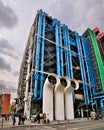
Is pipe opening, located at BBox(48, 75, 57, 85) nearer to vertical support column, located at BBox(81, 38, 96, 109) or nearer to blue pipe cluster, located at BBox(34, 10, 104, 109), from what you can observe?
blue pipe cluster, located at BBox(34, 10, 104, 109)

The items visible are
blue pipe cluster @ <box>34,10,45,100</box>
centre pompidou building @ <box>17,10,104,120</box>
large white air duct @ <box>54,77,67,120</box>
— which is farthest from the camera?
centre pompidou building @ <box>17,10,104,120</box>

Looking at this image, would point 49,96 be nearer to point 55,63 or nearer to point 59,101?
point 59,101

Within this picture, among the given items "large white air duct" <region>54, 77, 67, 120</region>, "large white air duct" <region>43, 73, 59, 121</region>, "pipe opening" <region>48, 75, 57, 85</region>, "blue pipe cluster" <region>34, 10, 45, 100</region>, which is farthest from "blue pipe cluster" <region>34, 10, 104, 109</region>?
"large white air duct" <region>54, 77, 67, 120</region>

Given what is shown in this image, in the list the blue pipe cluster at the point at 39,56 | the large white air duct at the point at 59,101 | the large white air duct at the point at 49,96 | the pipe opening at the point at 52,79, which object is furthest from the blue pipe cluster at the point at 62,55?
the large white air duct at the point at 59,101

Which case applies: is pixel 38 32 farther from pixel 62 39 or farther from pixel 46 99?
pixel 46 99

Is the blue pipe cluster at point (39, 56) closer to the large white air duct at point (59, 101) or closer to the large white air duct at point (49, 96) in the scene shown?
the large white air duct at point (49, 96)

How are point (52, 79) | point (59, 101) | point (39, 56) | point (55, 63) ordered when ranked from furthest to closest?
point (55, 63), point (39, 56), point (52, 79), point (59, 101)

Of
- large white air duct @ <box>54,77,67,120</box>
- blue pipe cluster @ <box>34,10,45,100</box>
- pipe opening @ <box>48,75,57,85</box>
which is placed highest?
blue pipe cluster @ <box>34,10,45,100</box>

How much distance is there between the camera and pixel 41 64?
122 ft

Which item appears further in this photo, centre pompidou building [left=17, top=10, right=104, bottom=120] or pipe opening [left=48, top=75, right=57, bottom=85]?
centre pompidou building [left=17, top=10, right=104, bottom=120]

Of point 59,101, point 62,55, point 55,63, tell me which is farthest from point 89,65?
point 59,101

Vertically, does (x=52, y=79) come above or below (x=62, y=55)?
below

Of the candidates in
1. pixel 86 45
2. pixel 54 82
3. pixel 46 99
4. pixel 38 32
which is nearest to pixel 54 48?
pixel 38 32

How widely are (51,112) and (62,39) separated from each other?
30.1 metres
